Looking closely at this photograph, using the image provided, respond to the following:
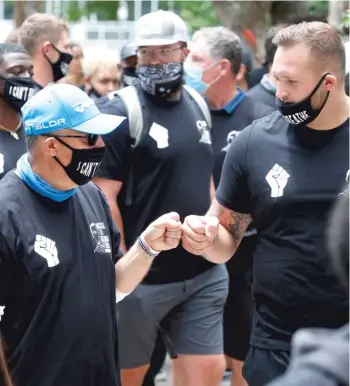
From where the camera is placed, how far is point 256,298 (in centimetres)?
456

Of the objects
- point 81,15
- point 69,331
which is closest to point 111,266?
point 69,331

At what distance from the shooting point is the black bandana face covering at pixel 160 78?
5770 millimetres

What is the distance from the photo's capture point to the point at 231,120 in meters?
6.56

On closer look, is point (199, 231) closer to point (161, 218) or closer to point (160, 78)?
point (161, 218)

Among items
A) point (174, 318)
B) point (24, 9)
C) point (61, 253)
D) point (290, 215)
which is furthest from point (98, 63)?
point (61, 253)

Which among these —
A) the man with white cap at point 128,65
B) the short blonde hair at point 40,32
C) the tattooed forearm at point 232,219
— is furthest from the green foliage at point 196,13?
the tattooed forearm at point 232,219

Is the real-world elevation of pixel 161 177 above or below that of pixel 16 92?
below

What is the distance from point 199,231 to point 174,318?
5.13 feet

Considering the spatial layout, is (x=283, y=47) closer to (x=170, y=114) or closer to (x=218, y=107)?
(x=170, y=114)

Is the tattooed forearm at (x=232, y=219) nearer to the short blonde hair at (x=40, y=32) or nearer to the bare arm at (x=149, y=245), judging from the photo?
the bare arm at (x=149, y=245)

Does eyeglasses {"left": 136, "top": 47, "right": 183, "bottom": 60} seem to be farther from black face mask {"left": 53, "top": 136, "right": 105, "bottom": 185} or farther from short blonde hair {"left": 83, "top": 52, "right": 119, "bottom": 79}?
short blonde hair {"left": 83, "top": 52, "right": 119, "bottom": 79}

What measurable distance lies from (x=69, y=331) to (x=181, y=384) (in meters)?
2.06

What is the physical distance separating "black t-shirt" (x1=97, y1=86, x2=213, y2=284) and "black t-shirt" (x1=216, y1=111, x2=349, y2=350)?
1.11m

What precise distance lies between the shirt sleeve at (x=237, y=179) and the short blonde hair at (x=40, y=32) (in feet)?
9.99
